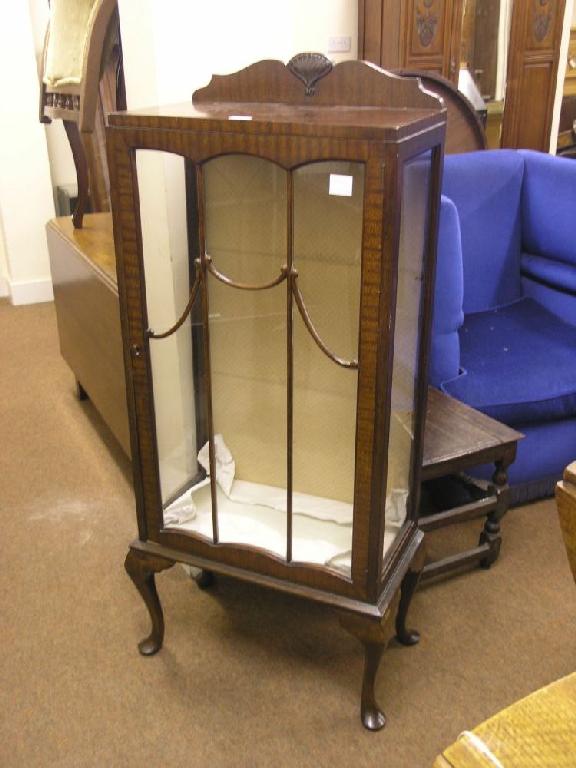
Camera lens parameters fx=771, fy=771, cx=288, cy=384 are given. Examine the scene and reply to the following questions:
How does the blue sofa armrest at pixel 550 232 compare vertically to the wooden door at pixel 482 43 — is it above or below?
below

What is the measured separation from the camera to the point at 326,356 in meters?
1.33

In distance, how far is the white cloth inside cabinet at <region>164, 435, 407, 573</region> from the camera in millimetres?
1465

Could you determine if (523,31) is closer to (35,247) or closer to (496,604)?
(35,247)

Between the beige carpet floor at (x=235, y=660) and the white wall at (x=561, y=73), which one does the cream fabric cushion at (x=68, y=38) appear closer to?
the beige carpet floor at (x=235, y=660)

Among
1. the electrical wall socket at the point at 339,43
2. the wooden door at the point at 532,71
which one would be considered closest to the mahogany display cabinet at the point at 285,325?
the electrical wall socket at the point at 339,43

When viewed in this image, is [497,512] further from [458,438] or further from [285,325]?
[285,325]

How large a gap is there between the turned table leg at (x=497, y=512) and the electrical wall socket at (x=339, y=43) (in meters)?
3.00

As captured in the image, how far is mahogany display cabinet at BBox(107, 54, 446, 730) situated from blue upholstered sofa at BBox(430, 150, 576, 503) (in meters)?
0.66

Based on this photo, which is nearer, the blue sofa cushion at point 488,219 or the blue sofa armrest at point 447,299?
the blue sofa armrest at point 447,299

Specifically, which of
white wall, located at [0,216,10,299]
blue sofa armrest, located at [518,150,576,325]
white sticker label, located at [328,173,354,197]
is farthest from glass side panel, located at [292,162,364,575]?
white wall, located at [0,216,10,299]

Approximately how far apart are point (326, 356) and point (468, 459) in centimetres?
68

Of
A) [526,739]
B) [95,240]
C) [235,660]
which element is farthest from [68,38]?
[526,739]

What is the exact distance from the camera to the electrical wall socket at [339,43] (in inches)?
163

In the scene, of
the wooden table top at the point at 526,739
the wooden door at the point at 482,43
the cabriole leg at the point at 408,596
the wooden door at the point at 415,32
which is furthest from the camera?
the wooden door at the point at 482,43
